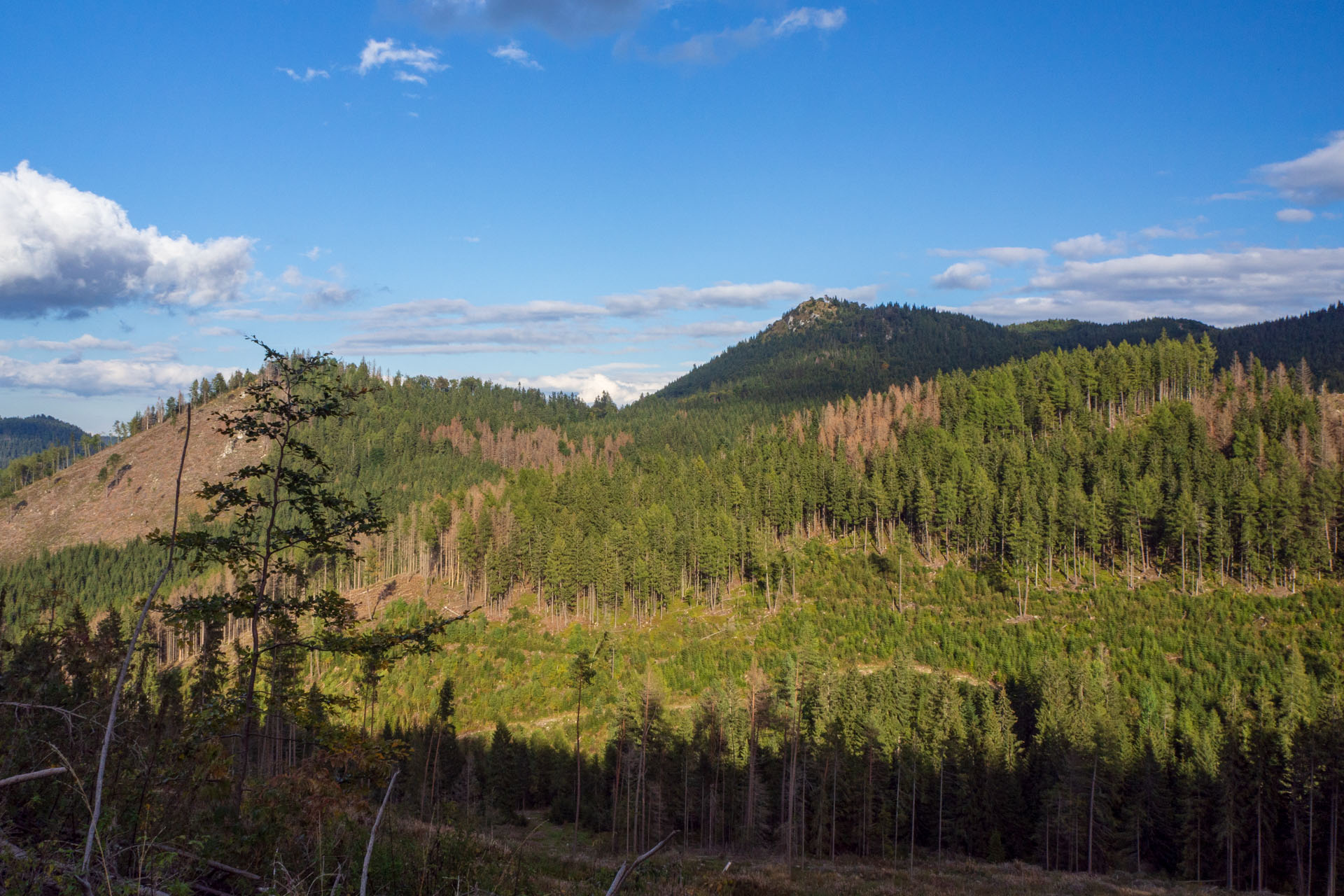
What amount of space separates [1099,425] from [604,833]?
248 ft

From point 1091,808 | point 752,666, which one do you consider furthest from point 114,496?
point 1091,808

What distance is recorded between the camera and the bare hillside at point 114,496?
483 feet

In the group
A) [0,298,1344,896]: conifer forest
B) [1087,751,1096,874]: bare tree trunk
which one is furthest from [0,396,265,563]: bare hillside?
[1087,751,1096,874]: bare tree trunk

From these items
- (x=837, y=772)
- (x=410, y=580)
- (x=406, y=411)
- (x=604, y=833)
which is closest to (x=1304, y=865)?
(x=837, y=772)

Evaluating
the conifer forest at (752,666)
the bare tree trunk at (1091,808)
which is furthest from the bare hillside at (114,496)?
the bare tree trunk at (1091,808)

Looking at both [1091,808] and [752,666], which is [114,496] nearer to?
[752,666]

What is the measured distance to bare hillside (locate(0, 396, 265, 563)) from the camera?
14725 centimetres

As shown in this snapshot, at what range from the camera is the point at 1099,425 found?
8181 centimetres

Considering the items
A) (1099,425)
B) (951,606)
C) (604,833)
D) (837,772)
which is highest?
(1099,425)

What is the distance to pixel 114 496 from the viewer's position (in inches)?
6201

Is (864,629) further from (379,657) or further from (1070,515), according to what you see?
(379,657)

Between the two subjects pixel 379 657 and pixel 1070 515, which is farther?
pixel 1070 515

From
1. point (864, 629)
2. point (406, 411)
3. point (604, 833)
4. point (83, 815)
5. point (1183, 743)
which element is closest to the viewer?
point (83, 815)

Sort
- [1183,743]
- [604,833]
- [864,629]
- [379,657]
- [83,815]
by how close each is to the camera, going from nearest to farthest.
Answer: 1. [83,815]
2. [379,657]
3. [604,833]
4. [1183,743]
5. [864,629]
